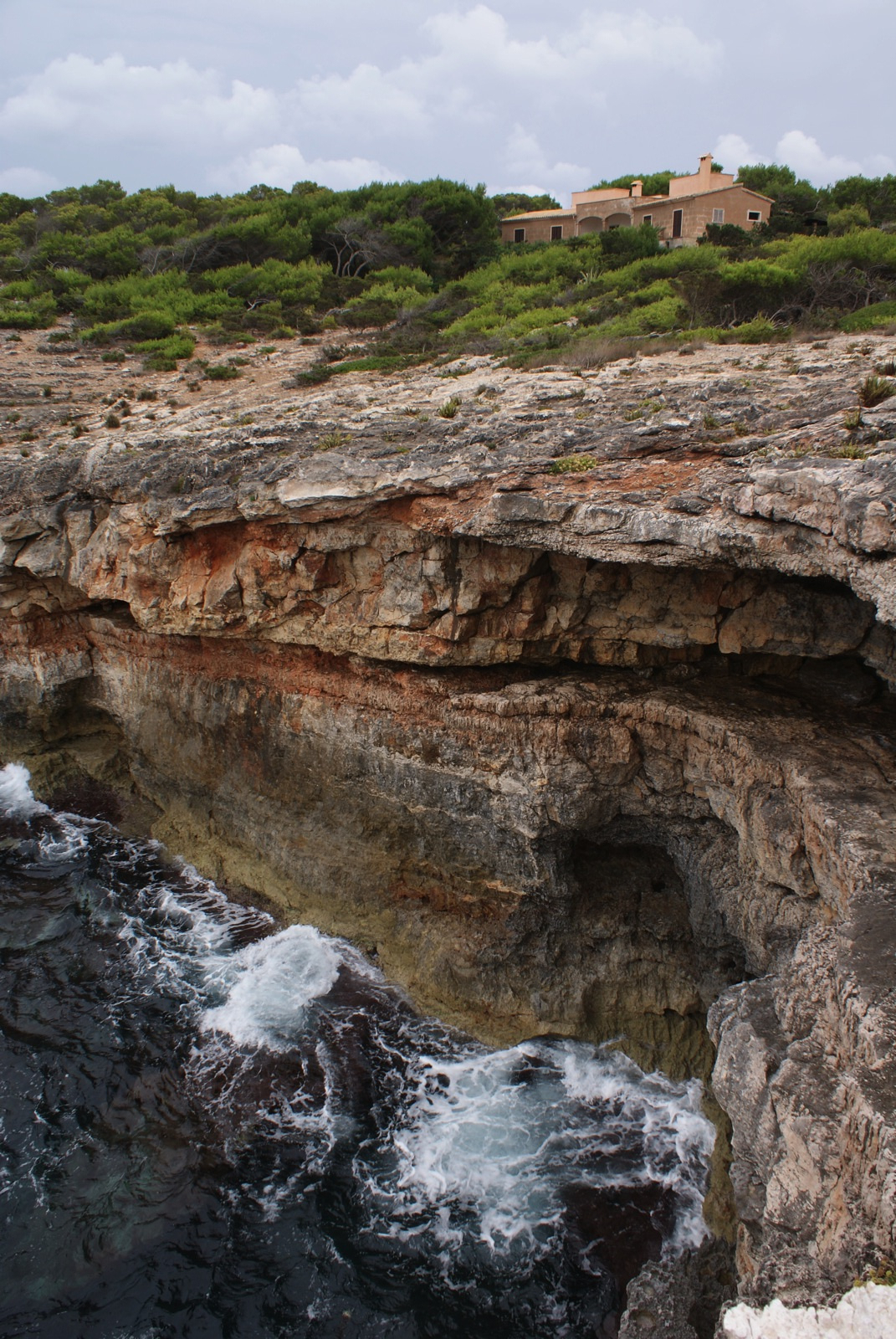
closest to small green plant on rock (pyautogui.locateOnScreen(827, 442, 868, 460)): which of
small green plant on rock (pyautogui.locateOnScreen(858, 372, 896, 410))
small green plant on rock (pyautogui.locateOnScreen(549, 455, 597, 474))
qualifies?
small green plant on rock (pyautogui.locateOnScreen(858, 372, 896, 410))

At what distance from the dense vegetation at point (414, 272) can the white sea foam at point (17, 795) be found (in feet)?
40.3

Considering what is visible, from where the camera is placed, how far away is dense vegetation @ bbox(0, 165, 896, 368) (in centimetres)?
1989

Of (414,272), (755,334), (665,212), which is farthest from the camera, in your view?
(665,212)

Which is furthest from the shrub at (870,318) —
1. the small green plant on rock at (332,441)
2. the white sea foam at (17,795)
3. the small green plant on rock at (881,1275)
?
the white sea foam at (17,795)

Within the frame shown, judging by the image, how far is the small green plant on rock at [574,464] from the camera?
1072cm

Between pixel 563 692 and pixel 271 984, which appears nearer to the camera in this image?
pixel 563 692

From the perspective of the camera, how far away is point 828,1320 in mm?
4641

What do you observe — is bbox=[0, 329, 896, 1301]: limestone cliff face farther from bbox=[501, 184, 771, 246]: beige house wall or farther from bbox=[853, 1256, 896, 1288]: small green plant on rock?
bbox=[501, 184, 771, 246]: beige house wall

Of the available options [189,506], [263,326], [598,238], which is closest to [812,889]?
[189,506]

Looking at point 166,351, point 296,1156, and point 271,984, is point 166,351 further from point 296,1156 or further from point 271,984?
point 296,1156

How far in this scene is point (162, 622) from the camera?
14.9 m

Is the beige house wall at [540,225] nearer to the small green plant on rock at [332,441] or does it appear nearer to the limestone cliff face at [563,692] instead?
the limestone cliff face at [563,692]

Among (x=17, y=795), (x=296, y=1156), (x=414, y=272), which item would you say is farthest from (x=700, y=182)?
(x=296, y=1156)

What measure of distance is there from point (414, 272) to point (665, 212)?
1342 cm
